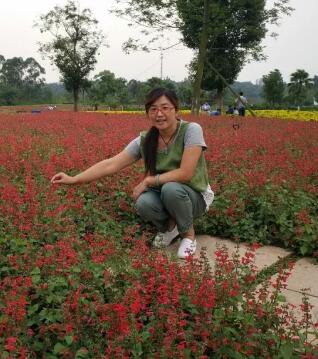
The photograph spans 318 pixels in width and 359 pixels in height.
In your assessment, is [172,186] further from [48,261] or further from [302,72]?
[302,72]

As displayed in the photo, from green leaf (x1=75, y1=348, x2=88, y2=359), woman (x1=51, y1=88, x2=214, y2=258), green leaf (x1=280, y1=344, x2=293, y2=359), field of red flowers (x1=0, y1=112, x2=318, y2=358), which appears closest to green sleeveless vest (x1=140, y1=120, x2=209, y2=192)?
woman (x1=51, y1=88, x2=214, y2=258)


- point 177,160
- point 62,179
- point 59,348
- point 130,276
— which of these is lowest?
point 59,348

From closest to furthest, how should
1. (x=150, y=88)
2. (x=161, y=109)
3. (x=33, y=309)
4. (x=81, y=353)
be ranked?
(x=81, y=353) → (x=33, y=309) → (x=161, y=109) → (x=150, y=88)

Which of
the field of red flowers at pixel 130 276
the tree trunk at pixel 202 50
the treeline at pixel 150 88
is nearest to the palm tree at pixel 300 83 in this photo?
the treeline at pixel 150 88

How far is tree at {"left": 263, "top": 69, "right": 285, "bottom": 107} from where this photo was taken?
156ft

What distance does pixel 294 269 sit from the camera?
144 inches

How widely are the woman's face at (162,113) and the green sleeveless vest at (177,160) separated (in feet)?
0.61

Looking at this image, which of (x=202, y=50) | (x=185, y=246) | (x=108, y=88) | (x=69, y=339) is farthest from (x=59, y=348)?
(x=108, y=88)

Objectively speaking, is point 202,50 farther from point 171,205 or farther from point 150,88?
point 150,88

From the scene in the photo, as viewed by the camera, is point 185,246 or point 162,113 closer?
point 162,113

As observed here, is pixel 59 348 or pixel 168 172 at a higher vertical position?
pixel 168 172

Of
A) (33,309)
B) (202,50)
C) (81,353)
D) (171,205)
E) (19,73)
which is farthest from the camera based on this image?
(19,73)

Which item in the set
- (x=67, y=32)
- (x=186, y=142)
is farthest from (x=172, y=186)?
(x=67, y=32)

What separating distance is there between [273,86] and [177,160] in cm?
4631
